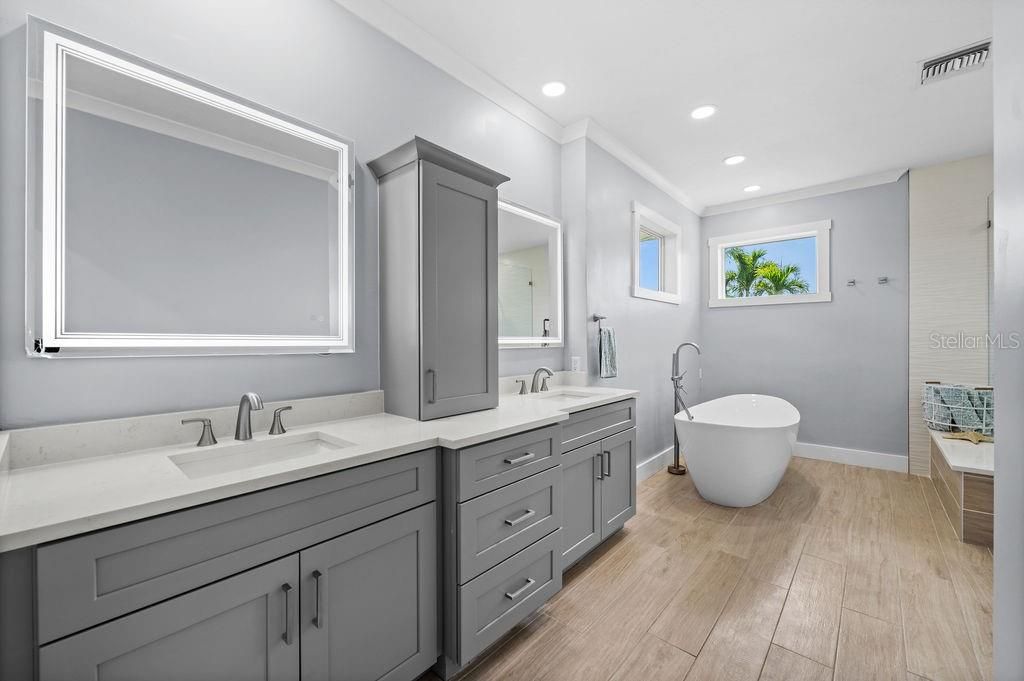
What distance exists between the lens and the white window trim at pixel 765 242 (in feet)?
13.8

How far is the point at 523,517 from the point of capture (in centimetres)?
168

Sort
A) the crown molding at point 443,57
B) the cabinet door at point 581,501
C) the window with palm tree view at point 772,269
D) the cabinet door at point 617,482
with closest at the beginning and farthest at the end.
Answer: the crown molding at point 443,57 → the cabinet door at point 581,501 → the cabinet door at point 617,482 → the window with palm tree view at point 772,269

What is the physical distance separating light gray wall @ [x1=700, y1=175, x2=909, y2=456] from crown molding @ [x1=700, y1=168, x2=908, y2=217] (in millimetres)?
52

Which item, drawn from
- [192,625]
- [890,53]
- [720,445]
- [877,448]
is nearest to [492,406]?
[192,625]

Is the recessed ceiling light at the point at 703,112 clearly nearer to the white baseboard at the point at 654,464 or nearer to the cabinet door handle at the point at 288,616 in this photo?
the white baseboard at the point at 654,464

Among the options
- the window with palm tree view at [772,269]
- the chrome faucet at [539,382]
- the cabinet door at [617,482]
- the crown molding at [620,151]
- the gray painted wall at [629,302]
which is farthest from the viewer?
the window with palm tree view at [772,269]

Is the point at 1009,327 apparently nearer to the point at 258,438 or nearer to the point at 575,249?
the point at 258,438

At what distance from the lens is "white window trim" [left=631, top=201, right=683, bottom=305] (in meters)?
3.62

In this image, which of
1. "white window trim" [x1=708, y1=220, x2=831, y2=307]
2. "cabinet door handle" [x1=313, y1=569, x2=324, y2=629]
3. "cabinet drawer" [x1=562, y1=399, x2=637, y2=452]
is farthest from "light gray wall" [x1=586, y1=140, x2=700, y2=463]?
"cabinet door handle" [x1=313, y1=569, x2=324, y2=629]

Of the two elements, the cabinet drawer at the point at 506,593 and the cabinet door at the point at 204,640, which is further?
the cabinet drawer at the point at 506,593

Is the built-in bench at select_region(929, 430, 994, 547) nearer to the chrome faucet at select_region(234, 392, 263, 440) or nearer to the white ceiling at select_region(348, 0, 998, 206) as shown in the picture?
the white ceiling at select_region(348, 0, 998, 206)

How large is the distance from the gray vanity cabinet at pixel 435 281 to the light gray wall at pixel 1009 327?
1.63 metres

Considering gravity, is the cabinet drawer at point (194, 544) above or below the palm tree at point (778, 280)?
below

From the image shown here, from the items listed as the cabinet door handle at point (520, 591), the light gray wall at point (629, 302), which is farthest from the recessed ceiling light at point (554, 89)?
the cabinet door handle at point (520, 591)
